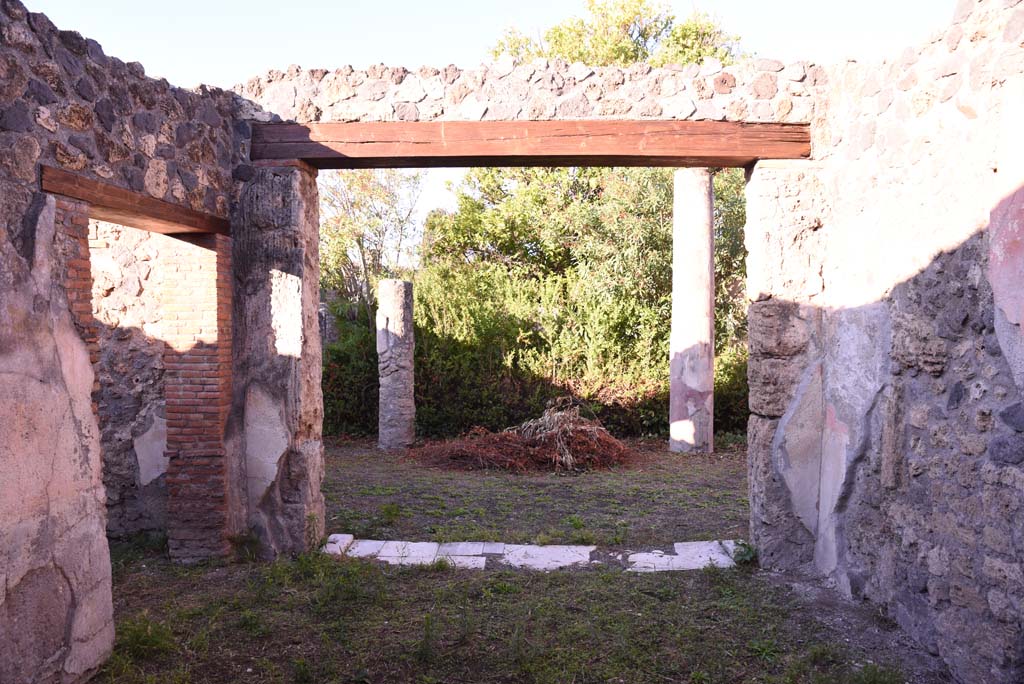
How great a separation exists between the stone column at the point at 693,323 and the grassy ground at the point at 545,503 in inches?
21.5

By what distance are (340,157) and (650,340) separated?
297 inches

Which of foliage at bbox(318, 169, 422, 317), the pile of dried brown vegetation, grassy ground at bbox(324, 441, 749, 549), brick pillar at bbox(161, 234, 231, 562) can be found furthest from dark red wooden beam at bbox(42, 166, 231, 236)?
foliage at bbox(318, 169, 422, 317)

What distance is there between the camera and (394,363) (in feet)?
36.3

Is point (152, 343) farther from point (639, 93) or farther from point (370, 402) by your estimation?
point (370, 402)

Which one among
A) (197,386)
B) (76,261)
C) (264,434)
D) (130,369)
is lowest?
(264,434)

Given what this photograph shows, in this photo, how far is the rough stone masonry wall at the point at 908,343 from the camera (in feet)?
10.1

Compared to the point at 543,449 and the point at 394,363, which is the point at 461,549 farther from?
the point at 394,363

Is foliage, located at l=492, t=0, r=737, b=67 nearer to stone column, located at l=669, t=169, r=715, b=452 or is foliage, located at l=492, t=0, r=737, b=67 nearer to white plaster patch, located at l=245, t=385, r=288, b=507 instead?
stone column, located at l=669, t=169, r=715, b=452

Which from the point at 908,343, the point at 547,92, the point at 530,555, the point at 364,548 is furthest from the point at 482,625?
the point at 547,92

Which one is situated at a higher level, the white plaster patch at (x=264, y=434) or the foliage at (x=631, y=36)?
the foliage at (x=631, y=36)

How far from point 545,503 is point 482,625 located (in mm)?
3250

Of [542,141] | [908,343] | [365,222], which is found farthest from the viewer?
[365,222]

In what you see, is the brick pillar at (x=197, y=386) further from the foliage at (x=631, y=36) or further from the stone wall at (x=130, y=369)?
the foliage at (x=631, y=36)

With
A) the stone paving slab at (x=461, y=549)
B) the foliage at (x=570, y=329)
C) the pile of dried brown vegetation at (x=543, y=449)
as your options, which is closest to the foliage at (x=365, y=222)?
the foliage at (x=570, y=329)
